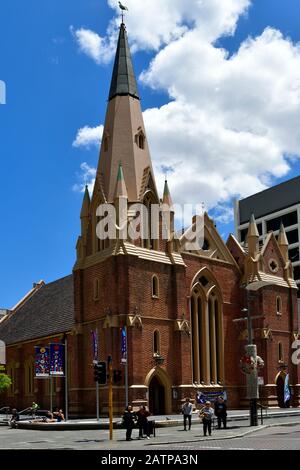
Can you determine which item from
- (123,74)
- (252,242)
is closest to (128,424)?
(252,242)

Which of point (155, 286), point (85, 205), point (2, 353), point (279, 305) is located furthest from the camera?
point (2, 353)

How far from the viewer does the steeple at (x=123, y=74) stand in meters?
52.8

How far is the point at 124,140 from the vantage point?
51250mm

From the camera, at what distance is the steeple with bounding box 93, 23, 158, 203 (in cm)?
4991

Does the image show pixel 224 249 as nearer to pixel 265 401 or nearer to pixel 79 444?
pixel 265 401

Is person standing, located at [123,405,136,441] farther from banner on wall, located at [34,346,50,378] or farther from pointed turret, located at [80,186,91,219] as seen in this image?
pointed turret, located at [80,186,91,219]

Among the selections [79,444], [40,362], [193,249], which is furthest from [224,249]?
[79,444]

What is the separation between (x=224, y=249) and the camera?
5519 cm

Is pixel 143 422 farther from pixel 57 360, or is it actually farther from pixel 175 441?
pixel 57 360

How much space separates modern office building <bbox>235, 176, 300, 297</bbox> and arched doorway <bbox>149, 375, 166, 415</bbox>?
58793mm

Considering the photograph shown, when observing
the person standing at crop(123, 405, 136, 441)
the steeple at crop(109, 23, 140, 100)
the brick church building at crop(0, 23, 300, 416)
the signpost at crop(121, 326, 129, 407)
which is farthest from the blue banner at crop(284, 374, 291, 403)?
the person standing at crop(123, 405, 136, 441)

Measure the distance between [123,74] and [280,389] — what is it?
27.1 meters

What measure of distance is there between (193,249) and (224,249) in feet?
11.5

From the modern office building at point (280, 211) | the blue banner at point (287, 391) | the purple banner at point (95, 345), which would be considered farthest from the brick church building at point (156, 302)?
the modern office building at point (280, 211)
